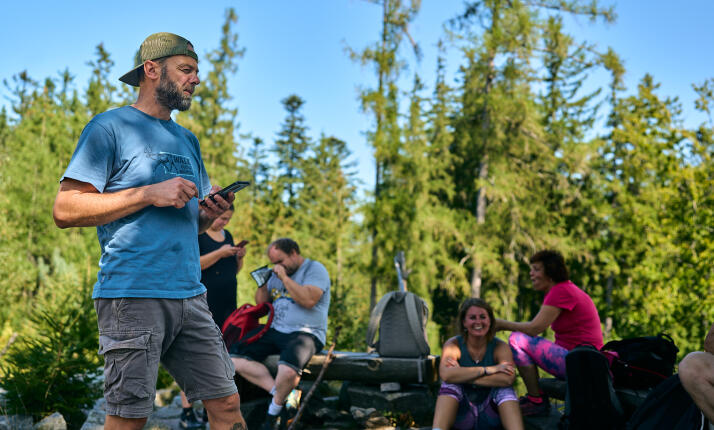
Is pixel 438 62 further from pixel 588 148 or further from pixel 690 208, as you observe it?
pixel 690 208

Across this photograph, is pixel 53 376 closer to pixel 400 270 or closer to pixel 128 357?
pixel 400 270

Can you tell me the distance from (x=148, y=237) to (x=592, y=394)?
2749 millimetres

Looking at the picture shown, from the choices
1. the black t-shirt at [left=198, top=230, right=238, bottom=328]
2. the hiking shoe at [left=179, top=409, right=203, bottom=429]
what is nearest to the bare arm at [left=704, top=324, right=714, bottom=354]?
the black t-shirt at [left=198, top=230, right=238, bottom=328]

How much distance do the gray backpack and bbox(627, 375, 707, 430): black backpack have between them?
2289 mm

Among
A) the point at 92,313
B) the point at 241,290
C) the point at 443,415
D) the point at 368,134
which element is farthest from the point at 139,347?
the point at 368,134

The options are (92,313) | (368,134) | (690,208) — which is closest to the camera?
(92,313)

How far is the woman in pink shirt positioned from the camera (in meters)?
4.19

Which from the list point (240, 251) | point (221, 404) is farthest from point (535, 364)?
point (221, 404)

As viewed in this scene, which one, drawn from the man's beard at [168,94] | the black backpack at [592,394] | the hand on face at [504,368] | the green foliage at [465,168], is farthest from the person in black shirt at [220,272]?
the green foliage at [465,168]

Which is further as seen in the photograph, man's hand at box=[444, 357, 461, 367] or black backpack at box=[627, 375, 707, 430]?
man's hand at box=[444, 357, 461, 367]

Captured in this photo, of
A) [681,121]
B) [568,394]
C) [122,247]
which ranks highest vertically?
[681,121]

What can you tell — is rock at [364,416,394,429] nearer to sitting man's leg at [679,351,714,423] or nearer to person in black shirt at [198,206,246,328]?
person in black shirt at [198,206,246,328]

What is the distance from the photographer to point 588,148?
66.7 ft

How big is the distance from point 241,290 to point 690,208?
7817 mm
